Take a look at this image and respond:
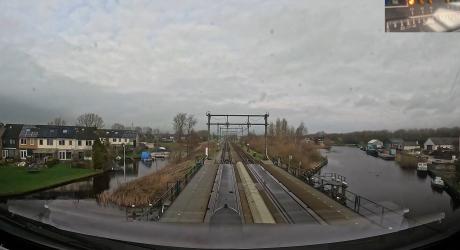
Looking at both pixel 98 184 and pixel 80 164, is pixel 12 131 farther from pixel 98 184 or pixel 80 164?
pixel 98 184

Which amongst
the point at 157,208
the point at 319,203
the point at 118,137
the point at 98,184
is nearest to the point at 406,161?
the point at 319,203

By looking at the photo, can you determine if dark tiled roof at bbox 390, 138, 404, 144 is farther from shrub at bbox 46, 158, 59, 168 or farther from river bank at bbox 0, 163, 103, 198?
shrub at bbox 46, 158, 59, 168

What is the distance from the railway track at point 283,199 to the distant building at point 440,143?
4.82ft

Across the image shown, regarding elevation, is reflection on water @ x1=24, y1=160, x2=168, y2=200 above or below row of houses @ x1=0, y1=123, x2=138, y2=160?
below

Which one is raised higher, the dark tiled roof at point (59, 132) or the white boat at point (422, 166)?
the dark tiled roof at point (59, 132)

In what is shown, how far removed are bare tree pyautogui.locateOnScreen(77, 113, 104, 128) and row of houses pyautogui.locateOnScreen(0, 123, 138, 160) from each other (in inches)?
7.6

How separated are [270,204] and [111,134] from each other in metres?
2.96

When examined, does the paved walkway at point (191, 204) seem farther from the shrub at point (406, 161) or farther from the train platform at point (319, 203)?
the shrub at point (406, 161)

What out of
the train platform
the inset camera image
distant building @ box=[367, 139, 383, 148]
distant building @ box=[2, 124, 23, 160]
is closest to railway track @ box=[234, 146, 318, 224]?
the train platform

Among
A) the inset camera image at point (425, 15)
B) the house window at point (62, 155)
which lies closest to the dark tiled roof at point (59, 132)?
the house window at point (62, 155)

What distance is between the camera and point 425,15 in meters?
2.41

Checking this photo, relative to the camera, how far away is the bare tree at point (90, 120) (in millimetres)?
4785

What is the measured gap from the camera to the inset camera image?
2398 mm

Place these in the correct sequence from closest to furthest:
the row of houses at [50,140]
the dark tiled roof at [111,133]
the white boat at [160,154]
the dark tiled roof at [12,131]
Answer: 1. the dark tiled roof at [12,131]
2. the row of houses at [50,140]
3. the dark tiled roof at [111,133]
4. the white boat at [160,154]
